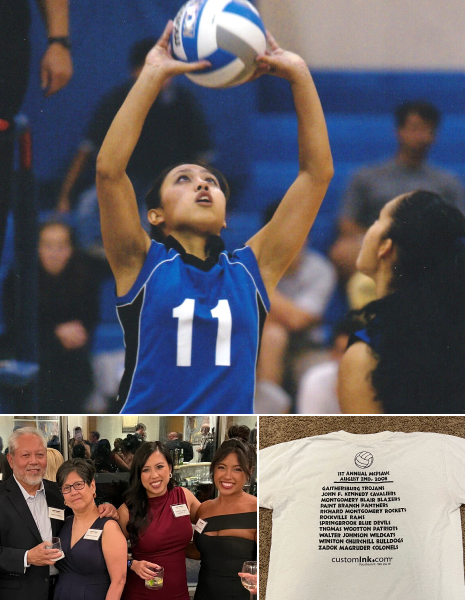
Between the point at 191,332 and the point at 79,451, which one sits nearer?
the point at 79,451

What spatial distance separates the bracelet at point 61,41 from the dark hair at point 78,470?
55.9 inches

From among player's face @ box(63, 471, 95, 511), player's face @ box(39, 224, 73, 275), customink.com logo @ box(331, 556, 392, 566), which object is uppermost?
player's face @ box(39, 224, 73, 275)

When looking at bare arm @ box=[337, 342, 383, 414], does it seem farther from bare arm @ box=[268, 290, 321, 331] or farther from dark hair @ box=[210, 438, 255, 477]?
dark hair @ box=[210, 438, 255, 477]

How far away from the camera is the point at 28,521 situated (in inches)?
75.7

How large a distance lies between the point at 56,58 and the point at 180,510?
5.26 ft

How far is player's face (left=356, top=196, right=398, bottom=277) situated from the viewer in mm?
2148

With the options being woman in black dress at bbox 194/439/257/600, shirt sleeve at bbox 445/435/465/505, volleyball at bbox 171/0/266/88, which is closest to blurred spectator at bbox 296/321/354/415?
woman in black dress at bbox 194/439/257/600

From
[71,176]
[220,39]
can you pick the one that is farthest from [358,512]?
[220,39]

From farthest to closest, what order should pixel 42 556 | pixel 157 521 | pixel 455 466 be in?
pixel 455 466 < pixel 157 521 < pixel 42 556

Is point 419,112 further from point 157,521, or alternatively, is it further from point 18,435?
point 18,435

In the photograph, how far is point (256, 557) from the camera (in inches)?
79.5

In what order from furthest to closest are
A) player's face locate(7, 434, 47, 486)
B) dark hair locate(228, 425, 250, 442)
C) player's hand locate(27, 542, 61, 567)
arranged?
1. dark hair locate(228, 425, 250, 442)
2. player's face locate(7, 434, 47, 486)
3. player's hand locate(27, 542, 61, 567)

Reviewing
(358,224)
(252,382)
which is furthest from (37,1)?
(252,382)

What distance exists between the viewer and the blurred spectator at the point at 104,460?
1966 mm
